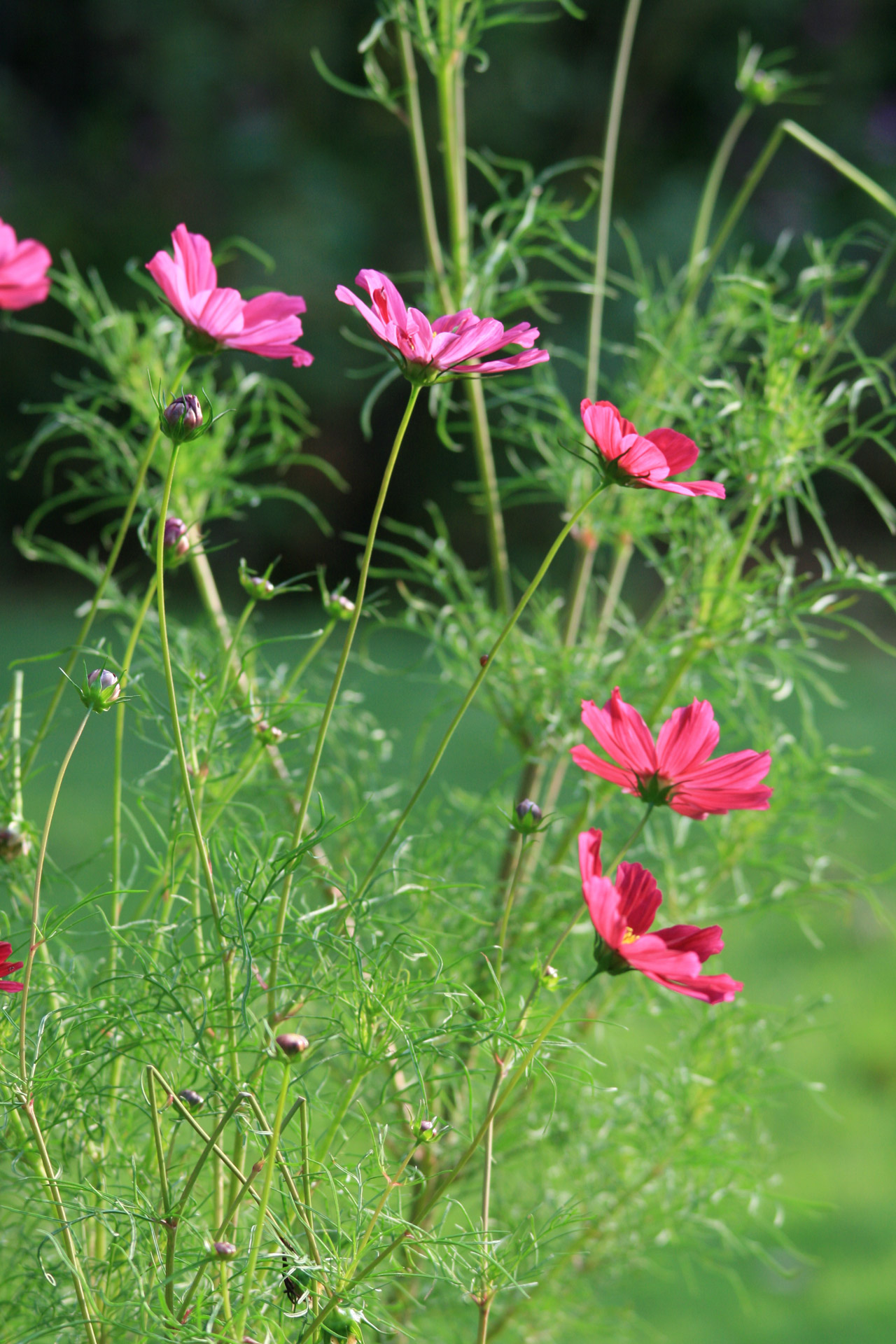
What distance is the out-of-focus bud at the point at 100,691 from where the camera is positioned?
28cm

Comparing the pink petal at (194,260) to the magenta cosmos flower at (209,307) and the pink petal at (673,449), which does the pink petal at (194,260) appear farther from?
the pink petal at (673,449)

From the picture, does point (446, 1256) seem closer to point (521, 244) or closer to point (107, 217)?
point (521, 244)

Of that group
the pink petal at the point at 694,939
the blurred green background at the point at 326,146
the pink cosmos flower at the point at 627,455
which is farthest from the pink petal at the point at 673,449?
the blurred green background at the point at 326,146

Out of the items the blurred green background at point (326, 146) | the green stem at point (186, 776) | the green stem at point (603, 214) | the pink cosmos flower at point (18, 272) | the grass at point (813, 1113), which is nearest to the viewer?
the green stem at point (186, 776)

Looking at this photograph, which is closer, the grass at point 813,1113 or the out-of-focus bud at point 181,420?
the out-of-focus bud at point 181,420

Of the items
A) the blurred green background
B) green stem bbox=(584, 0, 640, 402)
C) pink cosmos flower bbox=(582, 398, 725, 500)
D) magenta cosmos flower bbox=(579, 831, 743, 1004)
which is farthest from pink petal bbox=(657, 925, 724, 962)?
the blurred green background

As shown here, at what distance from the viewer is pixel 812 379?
48 cm

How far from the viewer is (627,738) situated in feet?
1.03

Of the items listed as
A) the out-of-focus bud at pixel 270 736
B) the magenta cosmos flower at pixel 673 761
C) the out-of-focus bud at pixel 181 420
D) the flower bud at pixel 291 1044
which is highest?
the out-of-focus bud at pixel 181 420

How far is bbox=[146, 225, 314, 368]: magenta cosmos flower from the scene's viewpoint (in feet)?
0.98

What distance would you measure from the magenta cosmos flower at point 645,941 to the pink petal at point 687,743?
2 cm

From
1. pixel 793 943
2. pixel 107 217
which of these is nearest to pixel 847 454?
pixel 793 943

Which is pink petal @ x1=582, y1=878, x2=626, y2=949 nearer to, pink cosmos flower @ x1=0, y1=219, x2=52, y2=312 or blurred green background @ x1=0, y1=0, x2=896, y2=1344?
pink cosmos flower @ x1=0, y1=219, x2=52, y2=312

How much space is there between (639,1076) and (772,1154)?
0.25 ft
